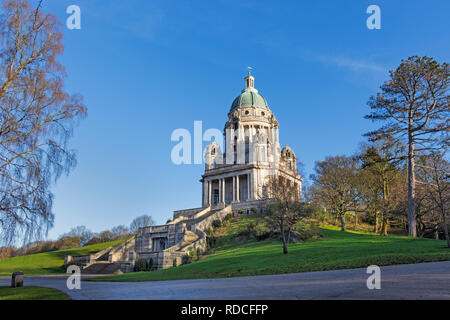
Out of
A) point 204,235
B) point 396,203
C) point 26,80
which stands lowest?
point 204,235

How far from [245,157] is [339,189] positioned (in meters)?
28.9

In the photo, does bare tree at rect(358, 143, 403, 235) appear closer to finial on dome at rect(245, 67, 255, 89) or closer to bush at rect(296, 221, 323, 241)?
bush at rect(296, 221, 323, 241)

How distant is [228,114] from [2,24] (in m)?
68.9

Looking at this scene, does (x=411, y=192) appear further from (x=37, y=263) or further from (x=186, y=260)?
(x=37, y=263)

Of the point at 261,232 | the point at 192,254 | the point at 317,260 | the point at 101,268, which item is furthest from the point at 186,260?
the point at 317,260

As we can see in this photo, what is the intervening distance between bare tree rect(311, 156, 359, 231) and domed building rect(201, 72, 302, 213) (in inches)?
565

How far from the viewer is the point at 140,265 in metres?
36.0

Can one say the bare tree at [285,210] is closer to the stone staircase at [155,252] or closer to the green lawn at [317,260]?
the green lawn at [317,260]

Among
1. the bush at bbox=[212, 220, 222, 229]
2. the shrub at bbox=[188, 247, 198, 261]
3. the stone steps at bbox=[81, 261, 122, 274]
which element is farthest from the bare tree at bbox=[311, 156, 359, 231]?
the stone steps at bbox=[81, 261, 122, 274]

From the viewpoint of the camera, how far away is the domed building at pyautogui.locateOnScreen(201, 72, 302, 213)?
2719 inches

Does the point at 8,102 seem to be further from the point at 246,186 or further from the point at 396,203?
the point at 246,186

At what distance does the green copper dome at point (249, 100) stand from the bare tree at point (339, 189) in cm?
3402
